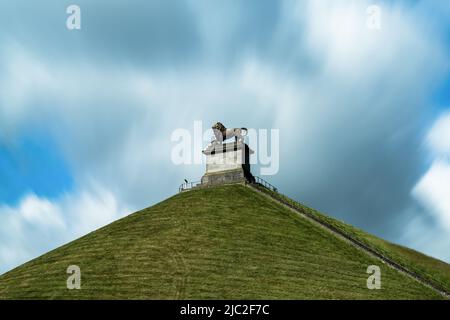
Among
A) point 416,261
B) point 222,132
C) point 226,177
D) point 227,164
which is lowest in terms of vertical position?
point 416,261

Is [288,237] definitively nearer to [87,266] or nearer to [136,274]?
[136,274]

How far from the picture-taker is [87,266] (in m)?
46.2

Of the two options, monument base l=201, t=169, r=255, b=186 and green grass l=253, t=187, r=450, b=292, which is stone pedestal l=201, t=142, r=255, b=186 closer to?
monument base l=201, t=169, r=255, b=186

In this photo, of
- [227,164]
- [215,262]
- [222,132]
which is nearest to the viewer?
[215,262]

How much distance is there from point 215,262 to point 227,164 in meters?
30.0

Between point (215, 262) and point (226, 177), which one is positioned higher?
point (226, 177)

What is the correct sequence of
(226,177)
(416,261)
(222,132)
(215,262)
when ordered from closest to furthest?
(215,262) < (416,261) < (226,177) < (222,132)

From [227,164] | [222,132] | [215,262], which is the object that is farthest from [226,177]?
[215,262]

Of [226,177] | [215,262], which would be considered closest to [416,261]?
[226,177]

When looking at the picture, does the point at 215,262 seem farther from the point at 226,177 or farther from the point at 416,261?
the point at 416,261

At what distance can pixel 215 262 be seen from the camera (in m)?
45.2

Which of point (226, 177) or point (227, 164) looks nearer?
point (226, 177)

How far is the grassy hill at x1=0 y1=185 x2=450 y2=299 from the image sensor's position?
4059cm
